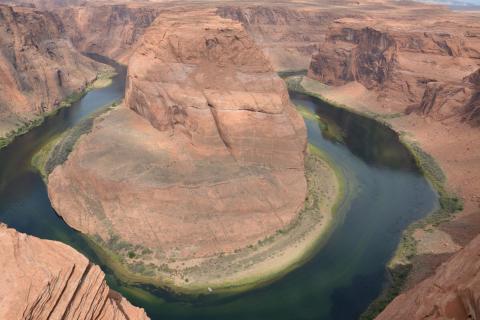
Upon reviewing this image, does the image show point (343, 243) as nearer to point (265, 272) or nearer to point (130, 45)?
point (265, 272)

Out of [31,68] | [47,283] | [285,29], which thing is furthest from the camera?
[285,29]

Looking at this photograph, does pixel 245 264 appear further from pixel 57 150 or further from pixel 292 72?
pixel 292 72

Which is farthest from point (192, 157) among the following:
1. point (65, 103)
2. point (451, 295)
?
point (65, 103)

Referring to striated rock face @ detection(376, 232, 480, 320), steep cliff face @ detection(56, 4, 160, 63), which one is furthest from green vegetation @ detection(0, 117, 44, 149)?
striated rock face @ detection(376, 232, 480, 320)

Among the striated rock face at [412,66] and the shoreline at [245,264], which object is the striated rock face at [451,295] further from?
the striated rock face at [412,66]

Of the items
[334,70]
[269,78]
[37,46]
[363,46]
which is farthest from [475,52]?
[37,46]
